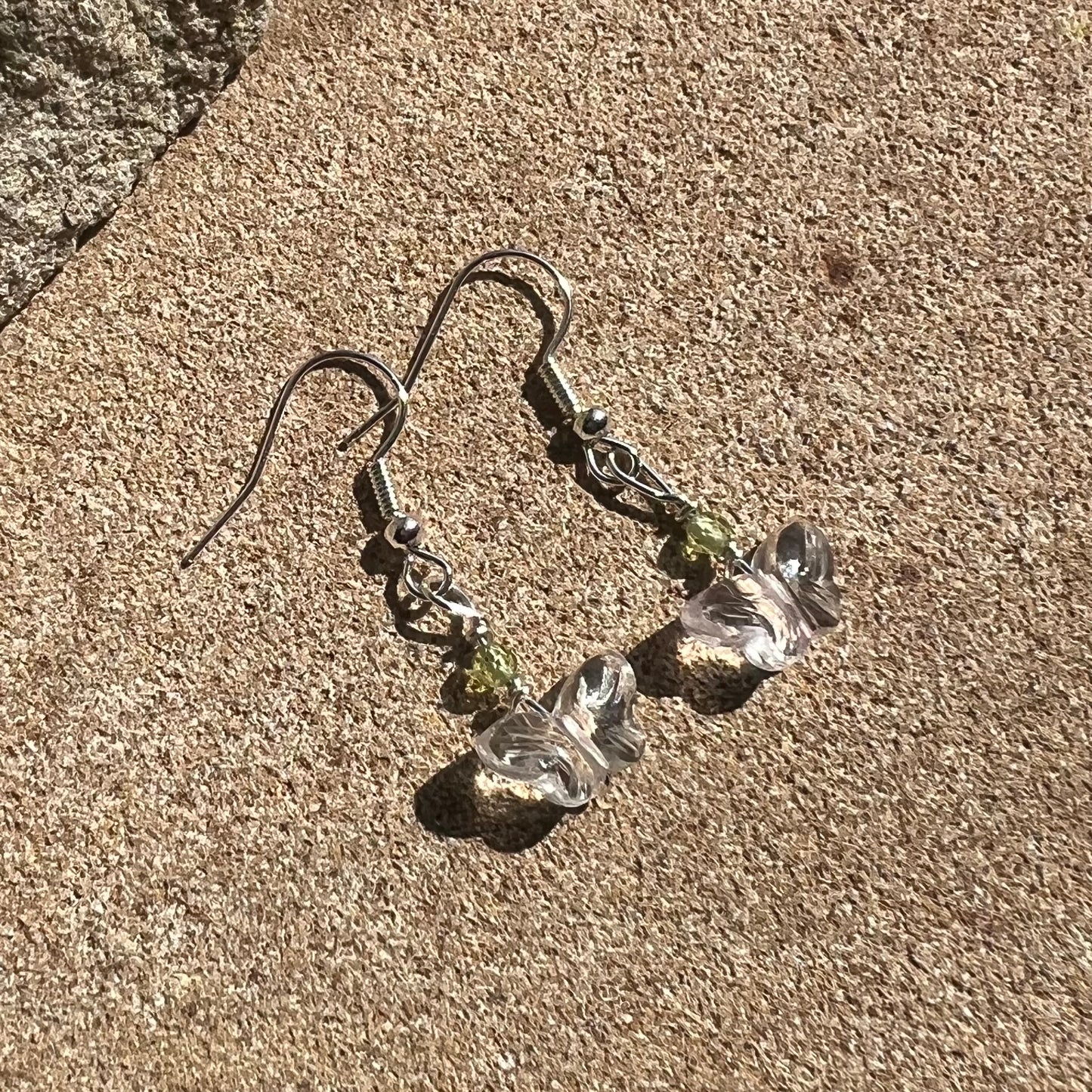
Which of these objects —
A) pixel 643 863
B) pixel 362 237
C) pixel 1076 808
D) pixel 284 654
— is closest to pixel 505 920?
pixel 643 863

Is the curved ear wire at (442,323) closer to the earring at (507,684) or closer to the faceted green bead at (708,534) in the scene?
the earring at (507,684)

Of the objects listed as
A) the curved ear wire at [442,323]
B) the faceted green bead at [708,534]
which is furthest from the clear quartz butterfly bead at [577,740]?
the curved ear wire at [442,323]

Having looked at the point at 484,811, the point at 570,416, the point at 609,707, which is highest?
the point at 570,416

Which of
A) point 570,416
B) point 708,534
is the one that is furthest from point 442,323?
point 708,534

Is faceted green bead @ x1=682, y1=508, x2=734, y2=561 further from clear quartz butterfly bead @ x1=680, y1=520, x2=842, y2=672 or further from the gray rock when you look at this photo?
the gray rock

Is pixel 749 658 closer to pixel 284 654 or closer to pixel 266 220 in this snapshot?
pixel 284 654

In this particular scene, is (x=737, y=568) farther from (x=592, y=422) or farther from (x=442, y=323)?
(x=442, y=323)
